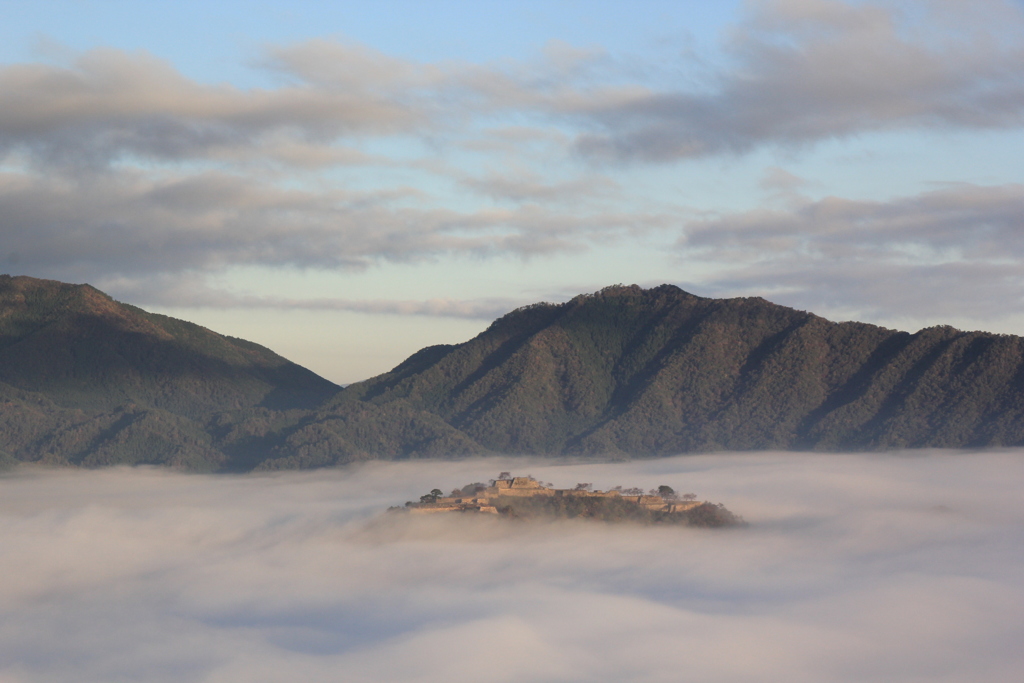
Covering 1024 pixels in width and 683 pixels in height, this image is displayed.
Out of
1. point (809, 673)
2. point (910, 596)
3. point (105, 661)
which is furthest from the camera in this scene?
point (910, 596)

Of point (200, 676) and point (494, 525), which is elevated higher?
point (494, 525)

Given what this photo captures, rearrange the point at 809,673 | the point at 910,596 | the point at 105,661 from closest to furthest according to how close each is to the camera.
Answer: the point at 809,673, the point at 105,661, the point at 910,596

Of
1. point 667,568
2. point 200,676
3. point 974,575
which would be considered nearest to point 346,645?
point 200,676

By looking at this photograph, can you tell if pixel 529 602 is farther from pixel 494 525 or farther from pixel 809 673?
pixel 809 673

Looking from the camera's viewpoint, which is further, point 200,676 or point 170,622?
point 170,622

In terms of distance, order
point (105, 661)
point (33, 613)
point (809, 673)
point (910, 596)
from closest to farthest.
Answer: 1. point (809, 673)
2. point (105, 661)
3. point (910, 596)
4. point (33, 613)

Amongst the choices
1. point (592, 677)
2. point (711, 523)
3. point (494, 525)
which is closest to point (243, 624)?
point (494, 525)

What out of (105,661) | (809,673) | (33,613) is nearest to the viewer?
(809,673)

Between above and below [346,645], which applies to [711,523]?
above

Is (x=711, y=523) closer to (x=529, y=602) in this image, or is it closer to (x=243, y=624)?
(x=529, y=602)
